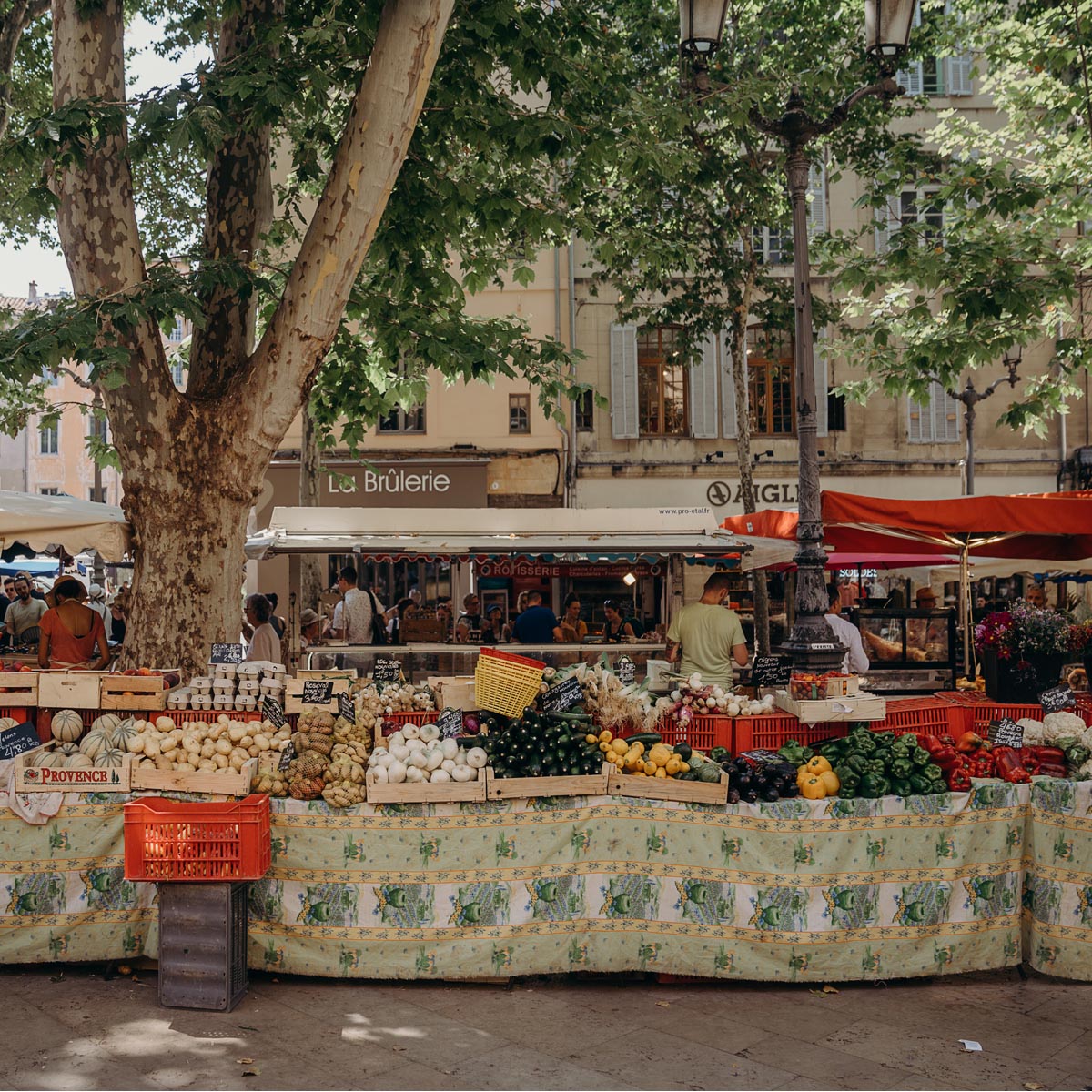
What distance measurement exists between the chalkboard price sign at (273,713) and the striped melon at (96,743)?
809 mm

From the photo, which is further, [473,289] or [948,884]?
[473,289]

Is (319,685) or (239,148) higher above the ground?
(239,148)

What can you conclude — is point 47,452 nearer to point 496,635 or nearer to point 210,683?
point 496,635

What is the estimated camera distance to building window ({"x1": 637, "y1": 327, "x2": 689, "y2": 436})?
22.0 m

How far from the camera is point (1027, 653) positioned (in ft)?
27.4

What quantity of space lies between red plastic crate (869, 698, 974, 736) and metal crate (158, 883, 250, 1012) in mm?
3731

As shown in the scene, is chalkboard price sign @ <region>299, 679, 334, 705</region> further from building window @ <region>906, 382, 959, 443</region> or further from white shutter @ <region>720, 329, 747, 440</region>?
building window @ <region>906, 382, 959, 443</region>

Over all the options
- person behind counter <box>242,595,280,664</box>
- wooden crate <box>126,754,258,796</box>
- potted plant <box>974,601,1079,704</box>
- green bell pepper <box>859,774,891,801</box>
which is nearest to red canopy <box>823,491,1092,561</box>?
potted plant <box>974,601,1079,704</box>

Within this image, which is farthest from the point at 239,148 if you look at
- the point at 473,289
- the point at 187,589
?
the point at 187,589

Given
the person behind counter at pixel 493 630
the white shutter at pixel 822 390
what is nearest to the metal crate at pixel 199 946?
the person behind counter at pixel 493 630

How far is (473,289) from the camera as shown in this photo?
9453 millimetres

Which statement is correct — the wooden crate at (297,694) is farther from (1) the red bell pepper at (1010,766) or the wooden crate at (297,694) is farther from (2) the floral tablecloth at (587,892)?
(1) the red bell pepper at (1010,766)

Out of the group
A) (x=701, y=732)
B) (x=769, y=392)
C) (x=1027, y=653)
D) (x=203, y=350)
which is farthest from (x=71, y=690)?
(x=769, y=392)

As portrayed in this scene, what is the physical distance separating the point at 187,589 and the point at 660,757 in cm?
339
